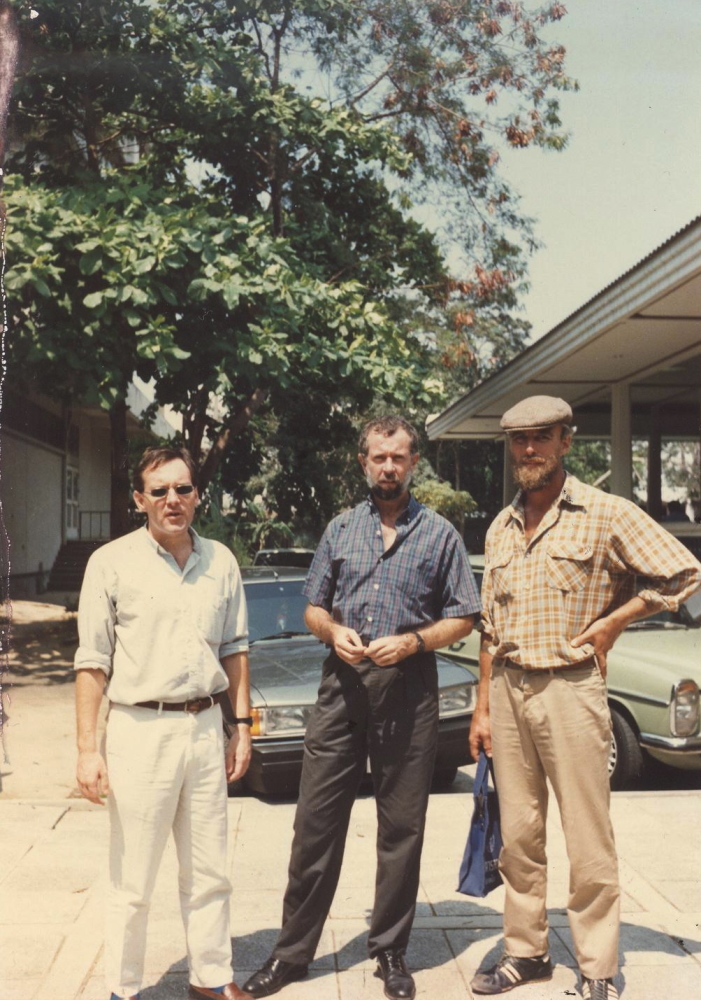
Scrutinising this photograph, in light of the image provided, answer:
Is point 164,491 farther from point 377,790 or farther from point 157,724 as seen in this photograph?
point 377,790

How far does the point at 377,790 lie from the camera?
12.3 ft

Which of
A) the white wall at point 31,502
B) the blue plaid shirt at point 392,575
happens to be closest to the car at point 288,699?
the blue plaid shirt at point 392,575

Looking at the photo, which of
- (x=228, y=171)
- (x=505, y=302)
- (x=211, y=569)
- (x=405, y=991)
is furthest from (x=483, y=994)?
(x=505, y=302)

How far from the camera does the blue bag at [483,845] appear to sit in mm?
3762

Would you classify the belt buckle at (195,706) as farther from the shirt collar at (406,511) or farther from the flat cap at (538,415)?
the flat cap at (538,415)

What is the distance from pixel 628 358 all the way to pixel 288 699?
410 inches

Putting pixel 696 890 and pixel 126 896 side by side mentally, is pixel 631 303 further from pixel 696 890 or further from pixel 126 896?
pixel 126 896

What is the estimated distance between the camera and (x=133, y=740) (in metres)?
3.34

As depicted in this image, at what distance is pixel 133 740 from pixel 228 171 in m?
13.0

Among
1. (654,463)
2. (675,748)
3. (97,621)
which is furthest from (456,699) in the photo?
(654,463)

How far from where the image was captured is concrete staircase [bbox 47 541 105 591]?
25.2 metres

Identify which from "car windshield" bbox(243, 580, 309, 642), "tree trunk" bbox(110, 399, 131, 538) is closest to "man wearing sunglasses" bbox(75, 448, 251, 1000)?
"car windshield" bbox(243, 580, 309, 642)

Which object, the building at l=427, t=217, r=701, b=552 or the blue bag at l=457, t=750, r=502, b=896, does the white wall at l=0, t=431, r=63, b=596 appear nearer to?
the building at l=427, t=217, r=701, b=552

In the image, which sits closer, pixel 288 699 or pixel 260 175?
pixel 288 699
